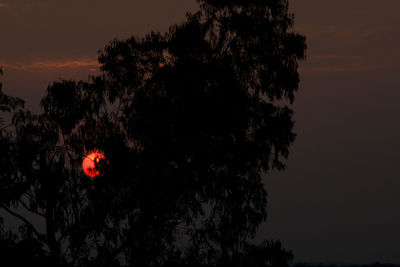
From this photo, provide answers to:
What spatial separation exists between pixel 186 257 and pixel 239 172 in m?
3.47

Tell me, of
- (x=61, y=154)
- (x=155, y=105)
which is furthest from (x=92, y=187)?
(x=155, y=105)

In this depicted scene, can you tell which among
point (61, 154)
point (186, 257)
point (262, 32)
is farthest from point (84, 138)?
point (262, 32)

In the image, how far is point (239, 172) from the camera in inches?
1017

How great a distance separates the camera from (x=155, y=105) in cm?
2469

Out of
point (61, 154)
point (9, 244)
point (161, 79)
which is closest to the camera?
point (9, 244)

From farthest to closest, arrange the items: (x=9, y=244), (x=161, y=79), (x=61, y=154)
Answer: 1. (x=161, y=79)
2. (x=61, y=154)
3. (x=9, y=244)

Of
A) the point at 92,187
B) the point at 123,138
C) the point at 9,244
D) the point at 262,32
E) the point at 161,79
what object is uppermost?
the point at 262,32

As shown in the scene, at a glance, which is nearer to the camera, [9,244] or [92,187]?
[9,244]

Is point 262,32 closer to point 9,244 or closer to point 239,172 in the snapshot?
point 239,172

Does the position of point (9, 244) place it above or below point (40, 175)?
below

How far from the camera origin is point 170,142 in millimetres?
24422

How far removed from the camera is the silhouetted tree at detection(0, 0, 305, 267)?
24.3m

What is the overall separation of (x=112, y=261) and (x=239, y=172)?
17.3 ft

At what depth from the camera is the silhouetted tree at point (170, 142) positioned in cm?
2430
